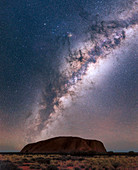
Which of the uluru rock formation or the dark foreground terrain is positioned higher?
the uluru rock formation

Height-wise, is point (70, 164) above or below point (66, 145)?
below

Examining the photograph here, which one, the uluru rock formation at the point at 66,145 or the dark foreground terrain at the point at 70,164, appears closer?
the dark foreground terrain at the point at 70,164

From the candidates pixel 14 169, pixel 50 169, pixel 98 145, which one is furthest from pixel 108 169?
pixel 98 145

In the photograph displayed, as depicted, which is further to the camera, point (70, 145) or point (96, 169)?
point (70, 145)

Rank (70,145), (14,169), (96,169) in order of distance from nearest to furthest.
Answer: (14,169) → (96,169) → (70,145)

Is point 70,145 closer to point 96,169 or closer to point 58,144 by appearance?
point 58,144

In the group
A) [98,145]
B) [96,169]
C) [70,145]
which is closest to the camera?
[96,169]

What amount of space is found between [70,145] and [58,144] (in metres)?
7.30

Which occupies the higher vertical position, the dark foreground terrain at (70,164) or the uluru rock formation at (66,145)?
the uluru rock formation at (66,145)

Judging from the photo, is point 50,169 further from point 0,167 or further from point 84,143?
point 84,143

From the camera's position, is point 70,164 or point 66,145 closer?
point 70,164

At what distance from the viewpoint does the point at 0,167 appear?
1984 cm

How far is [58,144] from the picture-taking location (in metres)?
108

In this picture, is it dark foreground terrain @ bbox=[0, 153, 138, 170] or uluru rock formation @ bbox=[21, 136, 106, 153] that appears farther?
uluru rock formation @ bbox=[21, 136, 106, 153]
